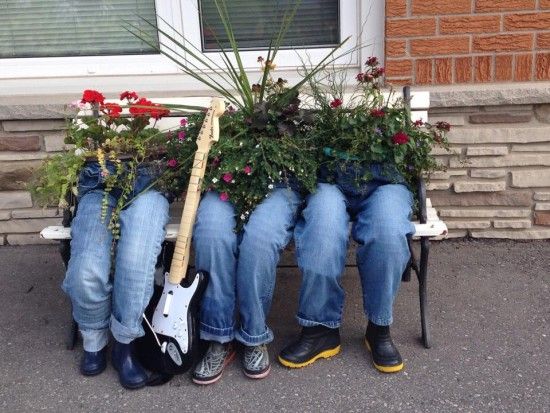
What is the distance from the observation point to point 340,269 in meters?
2.48

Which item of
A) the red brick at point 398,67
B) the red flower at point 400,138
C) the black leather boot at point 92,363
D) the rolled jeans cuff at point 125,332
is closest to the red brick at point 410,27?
the red brick at point 398,67

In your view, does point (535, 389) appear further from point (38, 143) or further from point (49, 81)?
point (49, 81)

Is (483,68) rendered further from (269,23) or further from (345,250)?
(345,250)

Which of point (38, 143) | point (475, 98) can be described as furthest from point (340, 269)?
point (38, 143)

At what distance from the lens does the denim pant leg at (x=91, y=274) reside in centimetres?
246

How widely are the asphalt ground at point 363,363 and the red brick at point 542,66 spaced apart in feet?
2.97

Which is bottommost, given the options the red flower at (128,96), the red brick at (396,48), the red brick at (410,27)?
the red flower at (128,96)

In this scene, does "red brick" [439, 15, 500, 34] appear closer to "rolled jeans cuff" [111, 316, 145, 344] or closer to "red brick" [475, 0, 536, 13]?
"red brick" [475, 0, 536, 13]

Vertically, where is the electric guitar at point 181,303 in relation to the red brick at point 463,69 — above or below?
below

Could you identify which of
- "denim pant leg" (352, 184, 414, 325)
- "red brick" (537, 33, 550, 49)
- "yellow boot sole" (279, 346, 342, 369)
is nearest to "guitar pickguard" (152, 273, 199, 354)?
"yellow boot sole" (279, 346, 342, 369)

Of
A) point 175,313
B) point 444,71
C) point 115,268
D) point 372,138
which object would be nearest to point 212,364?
point 175,313

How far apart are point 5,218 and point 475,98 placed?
2502 millimetres

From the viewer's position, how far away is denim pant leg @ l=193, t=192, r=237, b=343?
8.04 ft

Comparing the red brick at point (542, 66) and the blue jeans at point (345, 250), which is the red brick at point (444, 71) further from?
the blue jeans at point (345, 250)
